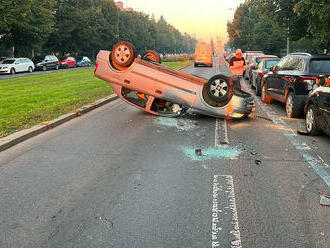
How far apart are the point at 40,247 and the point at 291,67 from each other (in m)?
8.96

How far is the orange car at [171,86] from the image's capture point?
9234mm

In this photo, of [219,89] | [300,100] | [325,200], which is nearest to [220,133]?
Result: [219,89]

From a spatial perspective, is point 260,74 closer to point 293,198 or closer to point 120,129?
point 120,129

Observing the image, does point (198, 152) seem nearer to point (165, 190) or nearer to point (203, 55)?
point (165, 190)

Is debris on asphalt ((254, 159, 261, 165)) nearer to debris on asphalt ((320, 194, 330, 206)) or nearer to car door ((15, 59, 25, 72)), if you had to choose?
debris on asphalt ((320, 194, 330, 206))

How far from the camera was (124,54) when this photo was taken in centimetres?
980

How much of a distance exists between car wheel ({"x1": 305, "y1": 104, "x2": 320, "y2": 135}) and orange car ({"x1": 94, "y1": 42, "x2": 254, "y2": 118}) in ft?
5.45

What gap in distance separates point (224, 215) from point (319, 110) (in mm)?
4462

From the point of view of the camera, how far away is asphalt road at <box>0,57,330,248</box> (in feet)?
11.9

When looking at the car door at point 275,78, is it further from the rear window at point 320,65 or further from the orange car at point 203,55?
the orange car at point 203,55

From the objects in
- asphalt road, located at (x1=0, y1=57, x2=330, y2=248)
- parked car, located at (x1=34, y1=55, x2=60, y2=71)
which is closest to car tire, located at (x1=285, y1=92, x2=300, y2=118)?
asphalt road, located at (x1=0, y1=57, x2=330, y2=248)

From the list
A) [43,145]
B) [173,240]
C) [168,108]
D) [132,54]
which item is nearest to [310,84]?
[168,108]

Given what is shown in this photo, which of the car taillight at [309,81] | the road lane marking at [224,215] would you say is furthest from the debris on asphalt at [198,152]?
the car taillight at [309,81]

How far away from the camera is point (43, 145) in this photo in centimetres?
713
